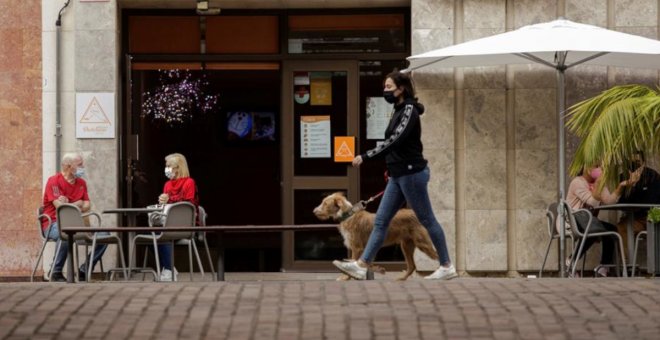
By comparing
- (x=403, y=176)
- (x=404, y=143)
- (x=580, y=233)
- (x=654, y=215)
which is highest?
(x=404, y=143)

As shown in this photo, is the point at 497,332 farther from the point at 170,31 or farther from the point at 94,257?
the point at 170,31

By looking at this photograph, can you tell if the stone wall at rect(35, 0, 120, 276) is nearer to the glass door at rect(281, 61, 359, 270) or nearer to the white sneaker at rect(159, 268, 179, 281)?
the white sneaker at rect(159, 268, 179, 281)

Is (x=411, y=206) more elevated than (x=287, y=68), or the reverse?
(x=287, y=68)

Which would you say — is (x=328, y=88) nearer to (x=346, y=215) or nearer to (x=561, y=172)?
(x=561, y=172)

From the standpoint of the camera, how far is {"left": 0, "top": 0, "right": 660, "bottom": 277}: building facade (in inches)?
661

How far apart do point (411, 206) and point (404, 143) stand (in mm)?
548

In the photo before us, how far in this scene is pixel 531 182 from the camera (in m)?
16.8

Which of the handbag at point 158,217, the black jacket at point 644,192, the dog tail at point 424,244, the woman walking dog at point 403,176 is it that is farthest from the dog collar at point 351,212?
the black jacket at point 644,192

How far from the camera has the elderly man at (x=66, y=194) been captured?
15.6m

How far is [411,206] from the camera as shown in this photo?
13016 millimetres

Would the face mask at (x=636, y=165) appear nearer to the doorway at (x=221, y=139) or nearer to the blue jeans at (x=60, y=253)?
the doorway at (x=221, y=139)

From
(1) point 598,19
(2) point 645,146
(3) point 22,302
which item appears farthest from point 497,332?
(1) point 598,19

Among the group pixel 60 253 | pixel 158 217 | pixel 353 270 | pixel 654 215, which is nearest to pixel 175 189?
pixel 158 217

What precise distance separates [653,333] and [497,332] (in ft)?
3.32
